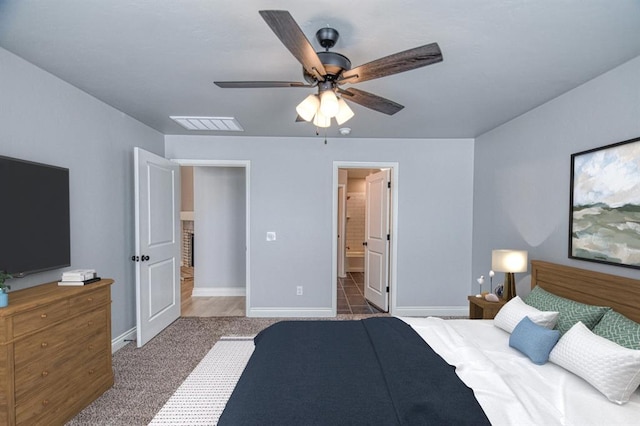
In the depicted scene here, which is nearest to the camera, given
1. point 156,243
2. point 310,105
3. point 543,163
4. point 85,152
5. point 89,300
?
point 310,105

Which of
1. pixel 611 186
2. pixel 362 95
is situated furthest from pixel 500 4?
pixel 611 186

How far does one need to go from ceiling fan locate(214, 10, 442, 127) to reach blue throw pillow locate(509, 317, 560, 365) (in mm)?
1671

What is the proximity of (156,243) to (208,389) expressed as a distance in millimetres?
1757

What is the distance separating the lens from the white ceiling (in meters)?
1.43

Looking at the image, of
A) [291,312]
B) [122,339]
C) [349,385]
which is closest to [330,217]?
[291,312]

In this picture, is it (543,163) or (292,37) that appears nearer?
(292,37)

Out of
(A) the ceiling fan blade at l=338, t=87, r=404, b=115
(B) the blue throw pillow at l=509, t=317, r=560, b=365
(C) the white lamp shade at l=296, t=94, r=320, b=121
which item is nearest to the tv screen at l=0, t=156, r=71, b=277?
(C) the white lamp shade at l=296, t=94, r=320, b=121

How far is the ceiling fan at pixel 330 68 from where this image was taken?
1.25 meters

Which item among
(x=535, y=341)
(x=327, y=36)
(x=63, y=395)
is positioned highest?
(x=327, y=36)

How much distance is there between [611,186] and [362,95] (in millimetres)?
1890

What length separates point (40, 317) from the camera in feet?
5.58

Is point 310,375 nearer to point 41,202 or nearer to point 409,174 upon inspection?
point 41,202

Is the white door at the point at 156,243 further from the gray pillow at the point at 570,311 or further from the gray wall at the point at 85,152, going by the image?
the gray pillow at the point at 570,311

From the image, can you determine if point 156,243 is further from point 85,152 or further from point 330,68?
point 330,68
